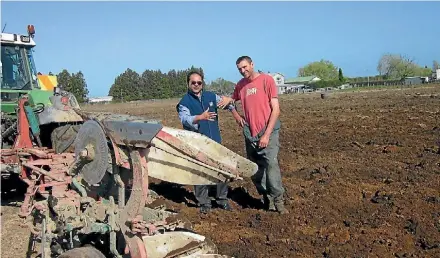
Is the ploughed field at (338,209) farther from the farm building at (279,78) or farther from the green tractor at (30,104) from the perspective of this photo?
the farm building at (279,78)

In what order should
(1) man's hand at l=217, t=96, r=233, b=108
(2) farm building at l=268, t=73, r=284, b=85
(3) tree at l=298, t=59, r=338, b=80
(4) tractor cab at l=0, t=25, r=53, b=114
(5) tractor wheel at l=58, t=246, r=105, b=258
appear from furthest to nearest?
1. (3) tree at l=298, t=59, r=338, b=80
2. (2) farm building at l=268, t=73, r=284, b=85
3. (4) tractor cab at l=0, t=25, r=53, b=114
4. (1) man's hand at l=217, t=96, r=233, b=108
5. (5) tractor wheel at l=58, t=246, r=105, b=258

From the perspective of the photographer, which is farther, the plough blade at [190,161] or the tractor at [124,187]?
the plough blade at [190,161]

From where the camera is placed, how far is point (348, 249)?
432cm

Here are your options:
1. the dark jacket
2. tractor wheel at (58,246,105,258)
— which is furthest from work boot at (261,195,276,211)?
tractor wheel at (58,246,105,258)

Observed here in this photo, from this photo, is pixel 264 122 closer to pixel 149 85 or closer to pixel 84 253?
pixel 84 253

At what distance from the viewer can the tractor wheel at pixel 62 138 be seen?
262 inches

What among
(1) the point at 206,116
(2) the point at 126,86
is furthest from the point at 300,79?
(1) the point at 206,116

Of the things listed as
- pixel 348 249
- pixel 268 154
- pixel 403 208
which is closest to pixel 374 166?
pixel 403 208

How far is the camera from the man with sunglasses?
563 cm

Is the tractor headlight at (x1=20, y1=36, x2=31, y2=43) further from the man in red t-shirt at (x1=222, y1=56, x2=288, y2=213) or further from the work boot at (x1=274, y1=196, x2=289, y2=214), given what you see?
the work boot at (x1=274, y1=196, x2=289, y2=214)

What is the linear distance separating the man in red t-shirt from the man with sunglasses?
372mm

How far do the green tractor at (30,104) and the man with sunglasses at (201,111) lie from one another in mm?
1271

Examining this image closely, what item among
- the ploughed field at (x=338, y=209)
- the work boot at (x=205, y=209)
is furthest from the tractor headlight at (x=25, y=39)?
the work boot at (x=205, y=209)

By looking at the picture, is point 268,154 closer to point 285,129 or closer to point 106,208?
point 106,208
